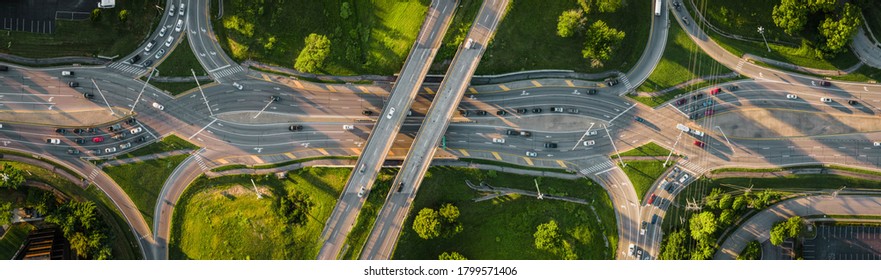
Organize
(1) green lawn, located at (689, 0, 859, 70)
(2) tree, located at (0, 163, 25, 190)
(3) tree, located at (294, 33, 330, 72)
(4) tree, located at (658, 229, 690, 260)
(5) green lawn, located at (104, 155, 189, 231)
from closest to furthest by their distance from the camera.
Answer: (2) tree, located at (0, 163, 25, 190), (3) tree, located at (294, 33, 330, 72), (5) green lawn, located at (104, 155, 189, 231), (4) tree, located at (658, 229, 690, 260), (1) green lawn, located at (689, 0, 859, 70)

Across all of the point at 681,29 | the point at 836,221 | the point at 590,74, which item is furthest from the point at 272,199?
the point at 836,221

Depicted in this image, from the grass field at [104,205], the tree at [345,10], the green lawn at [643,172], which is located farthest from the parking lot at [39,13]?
the green lawn at [643,172]

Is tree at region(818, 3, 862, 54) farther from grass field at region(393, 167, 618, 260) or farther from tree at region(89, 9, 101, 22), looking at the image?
tree at region(89, 9, 101, 22)

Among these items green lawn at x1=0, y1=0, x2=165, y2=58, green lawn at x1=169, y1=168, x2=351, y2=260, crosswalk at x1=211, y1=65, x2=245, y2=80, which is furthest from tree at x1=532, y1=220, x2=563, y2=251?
green lawn at x1=0, y1=0, x2=165, y2=58

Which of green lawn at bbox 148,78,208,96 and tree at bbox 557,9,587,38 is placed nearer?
tree at bbox 557,9,587,38

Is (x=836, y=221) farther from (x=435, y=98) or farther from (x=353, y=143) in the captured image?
(x=353, y=143)

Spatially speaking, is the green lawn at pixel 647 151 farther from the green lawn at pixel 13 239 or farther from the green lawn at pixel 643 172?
the green lawn at pixel 13 239
